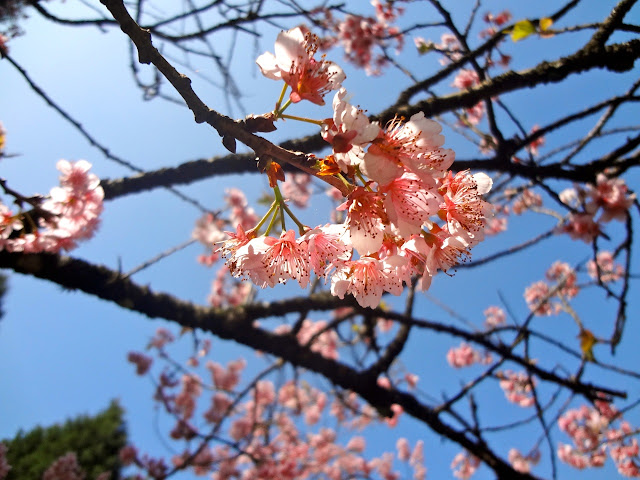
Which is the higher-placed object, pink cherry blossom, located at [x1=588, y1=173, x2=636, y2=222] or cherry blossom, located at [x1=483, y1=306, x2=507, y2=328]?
cherry blossom, located at [x1=483, y1=306, x2=507, y2=328]

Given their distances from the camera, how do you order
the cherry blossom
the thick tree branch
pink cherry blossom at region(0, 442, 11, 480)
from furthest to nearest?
1. the cherry blossom
2. pink cherry blossom at region(0, 442, 11, 480)
3. the thick tree branch

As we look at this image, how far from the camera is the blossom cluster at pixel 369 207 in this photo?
31.7 inches

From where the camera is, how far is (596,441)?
632cm

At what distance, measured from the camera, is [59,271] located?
2.49m

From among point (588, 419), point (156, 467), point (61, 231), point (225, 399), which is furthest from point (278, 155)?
point (588, 419)

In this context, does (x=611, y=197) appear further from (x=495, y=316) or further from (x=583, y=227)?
(x=495, y=316)

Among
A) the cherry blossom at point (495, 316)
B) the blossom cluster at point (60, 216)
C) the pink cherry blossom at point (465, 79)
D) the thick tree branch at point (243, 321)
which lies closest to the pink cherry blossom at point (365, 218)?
the blossom cluster at point (60, 216)

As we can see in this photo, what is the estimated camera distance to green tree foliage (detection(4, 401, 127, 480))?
946cm

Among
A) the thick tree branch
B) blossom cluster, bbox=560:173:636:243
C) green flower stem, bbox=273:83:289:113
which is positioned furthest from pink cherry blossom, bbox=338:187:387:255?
blossom cluster, bbox=560:173:636:243

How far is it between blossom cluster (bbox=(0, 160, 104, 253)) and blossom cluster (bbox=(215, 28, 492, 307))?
134cm

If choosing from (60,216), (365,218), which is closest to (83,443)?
(60,216)

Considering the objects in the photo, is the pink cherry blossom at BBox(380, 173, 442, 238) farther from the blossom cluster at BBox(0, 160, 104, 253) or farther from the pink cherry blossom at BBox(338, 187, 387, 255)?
the blossom cluster at BBox(0, 160, 104, 253)

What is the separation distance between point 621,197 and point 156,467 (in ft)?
25.3

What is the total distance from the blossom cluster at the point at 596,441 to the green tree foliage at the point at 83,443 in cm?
1112
